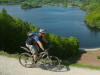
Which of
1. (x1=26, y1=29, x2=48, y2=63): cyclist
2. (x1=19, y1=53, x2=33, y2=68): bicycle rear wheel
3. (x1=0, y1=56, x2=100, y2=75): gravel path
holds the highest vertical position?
(x1=26, y1=29, x2=48, y2=63): cyclist

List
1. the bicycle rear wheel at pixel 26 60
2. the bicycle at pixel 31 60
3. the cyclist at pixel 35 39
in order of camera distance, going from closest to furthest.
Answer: the cyclist at pixel 35 39
the bicycle at pixel 31 60
the bicycle rear wheel at pixel 26 60

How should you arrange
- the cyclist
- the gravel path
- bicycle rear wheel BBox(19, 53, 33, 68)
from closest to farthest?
the cyclist → the gravel path → bicycle rear wheel BBox(19, 53, 33, 68)

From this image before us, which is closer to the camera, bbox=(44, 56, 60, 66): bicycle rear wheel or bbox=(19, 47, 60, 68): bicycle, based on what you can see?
bbox=(44, 56, 60, 66): bicycle rear wheel

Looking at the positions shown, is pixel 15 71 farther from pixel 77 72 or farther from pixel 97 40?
pixel 97 40

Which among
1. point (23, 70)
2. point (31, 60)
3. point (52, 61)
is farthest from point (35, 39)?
point (23, 70)

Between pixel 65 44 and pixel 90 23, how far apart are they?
165 ft

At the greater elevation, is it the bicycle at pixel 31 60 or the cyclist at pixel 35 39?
Answer: the cyclist at pixel 35 39

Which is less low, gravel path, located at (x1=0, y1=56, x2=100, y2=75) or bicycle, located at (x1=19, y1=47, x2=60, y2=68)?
bicycle, located at (x1=19, y1=47, x2=60, y2=68)

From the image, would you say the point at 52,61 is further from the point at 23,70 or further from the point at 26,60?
the point at 23,70

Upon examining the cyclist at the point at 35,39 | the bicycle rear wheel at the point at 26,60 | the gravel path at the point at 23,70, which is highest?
the cyclist at the point at 35,39

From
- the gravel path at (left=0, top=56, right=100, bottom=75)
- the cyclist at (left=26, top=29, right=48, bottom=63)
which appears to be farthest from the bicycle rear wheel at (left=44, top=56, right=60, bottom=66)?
the cyclist at (left=26, top=29, right=48, bottom=63)

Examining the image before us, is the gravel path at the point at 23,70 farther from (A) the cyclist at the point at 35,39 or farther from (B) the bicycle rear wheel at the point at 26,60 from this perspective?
(A) the cyclist at the point at 35,39

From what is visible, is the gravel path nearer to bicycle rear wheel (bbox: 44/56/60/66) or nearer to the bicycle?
the bicycle

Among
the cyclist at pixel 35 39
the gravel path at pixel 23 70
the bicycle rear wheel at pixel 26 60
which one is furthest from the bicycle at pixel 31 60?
Answer: the cyclist at pixel 35 39
